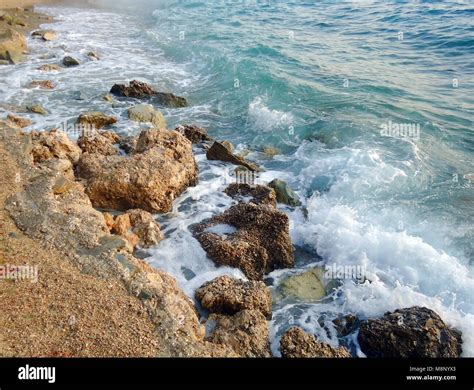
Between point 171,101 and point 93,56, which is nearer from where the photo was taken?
point 171,101

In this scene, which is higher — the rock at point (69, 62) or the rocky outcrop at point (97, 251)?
the rock at point (69, 62)

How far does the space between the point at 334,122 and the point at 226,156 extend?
180 inches

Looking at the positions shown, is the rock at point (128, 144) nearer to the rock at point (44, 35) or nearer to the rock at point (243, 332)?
the rock at point (243, 332)

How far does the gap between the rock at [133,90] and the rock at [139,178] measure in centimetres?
673

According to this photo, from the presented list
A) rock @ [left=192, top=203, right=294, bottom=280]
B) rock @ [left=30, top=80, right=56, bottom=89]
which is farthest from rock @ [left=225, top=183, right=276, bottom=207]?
rock @ [left=30, top=80, right=56, bottom=89]

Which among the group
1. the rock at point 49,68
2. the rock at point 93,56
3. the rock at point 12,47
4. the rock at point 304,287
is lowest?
the rock at point 304,287

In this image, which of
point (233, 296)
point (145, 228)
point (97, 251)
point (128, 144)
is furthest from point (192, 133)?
point (233, 296)

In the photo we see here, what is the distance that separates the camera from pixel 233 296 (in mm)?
5867

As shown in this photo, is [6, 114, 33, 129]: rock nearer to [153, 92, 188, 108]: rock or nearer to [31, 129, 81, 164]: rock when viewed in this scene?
[31, 129, 81, 164]: rock

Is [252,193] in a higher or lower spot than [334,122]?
lower

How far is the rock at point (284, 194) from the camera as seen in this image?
9344mm

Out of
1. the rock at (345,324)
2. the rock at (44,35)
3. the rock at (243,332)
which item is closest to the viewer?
the rock at (243,332)

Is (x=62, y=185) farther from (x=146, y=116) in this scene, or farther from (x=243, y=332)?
(x=146, y=116)

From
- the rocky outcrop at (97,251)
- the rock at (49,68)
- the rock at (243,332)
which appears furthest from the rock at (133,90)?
the rock at (243,332)
